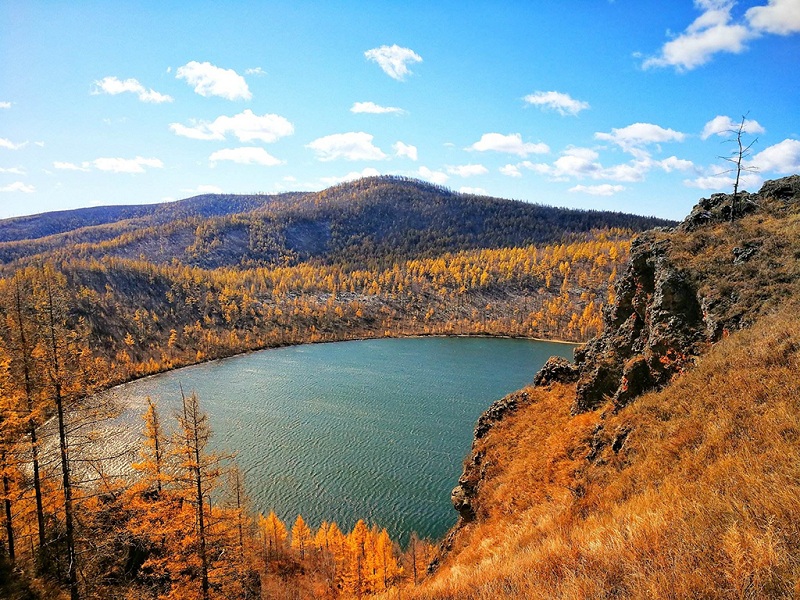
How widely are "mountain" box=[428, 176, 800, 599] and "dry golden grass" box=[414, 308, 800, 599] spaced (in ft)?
0.12

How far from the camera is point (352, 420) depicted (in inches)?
2557

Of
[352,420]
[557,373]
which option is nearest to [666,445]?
[557,373]

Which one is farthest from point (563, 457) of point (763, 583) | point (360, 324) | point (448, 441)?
point (360, 324)

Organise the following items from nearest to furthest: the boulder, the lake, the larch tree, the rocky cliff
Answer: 1. the rocky cliff
2. the boulder
3. the larch tree
4. the lake

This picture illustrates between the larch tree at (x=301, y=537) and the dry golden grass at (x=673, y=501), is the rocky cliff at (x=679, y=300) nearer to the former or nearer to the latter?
the dry golden grass at (x=673, y=501)

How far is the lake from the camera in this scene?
142 ft

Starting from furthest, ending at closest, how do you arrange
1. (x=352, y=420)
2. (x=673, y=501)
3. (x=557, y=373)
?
(x=352, y=420) → (x=557, y=373) → (x=673, y=501)

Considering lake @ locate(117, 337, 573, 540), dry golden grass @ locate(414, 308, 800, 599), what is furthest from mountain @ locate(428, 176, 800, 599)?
lake @ locate(117, 337, 573, 540)

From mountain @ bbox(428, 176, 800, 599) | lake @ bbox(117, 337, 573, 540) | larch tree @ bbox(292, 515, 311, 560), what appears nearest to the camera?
mountain @ bbox(428, 176, 800, 599)

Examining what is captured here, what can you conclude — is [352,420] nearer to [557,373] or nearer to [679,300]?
[557,373]

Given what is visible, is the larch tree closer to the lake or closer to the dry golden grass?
the lake

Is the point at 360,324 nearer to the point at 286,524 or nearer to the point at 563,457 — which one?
the point at 286,524

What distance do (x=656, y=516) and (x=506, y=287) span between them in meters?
192

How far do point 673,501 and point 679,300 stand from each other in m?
12.0
